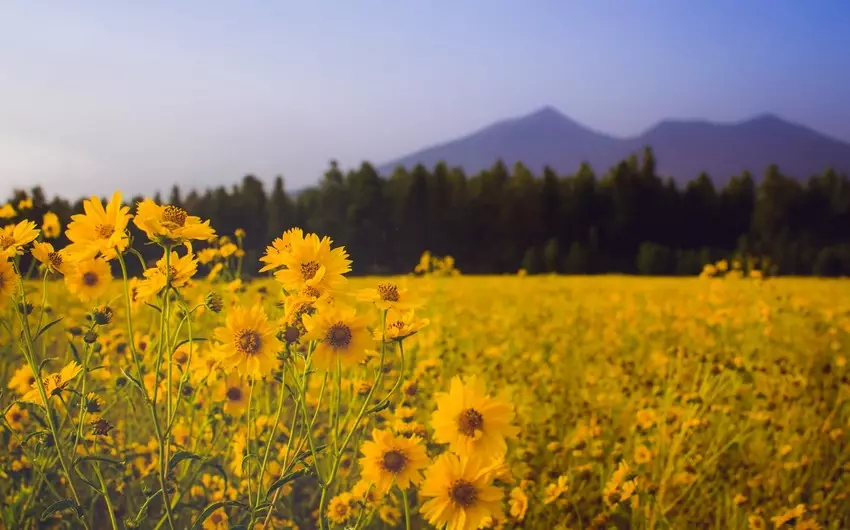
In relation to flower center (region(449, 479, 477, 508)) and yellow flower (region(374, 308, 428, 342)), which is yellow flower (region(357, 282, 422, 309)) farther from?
flower center (region(449, 479, 477, 508))

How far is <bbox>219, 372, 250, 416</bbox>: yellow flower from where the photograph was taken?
1714mm

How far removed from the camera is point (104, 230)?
3.66 feet

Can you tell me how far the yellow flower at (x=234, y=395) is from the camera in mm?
1714

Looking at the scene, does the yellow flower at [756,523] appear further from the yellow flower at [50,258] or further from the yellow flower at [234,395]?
the yellow flower at [50,258]

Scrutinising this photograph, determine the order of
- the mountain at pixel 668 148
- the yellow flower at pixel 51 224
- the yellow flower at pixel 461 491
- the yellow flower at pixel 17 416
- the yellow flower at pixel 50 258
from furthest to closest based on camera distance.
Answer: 1. the mountain at pixel 668 148
2. the yellow flower at pixel 51 224
3. the yellow flower at pixel 17 416
4. the yellow flower at pixel 50 258
5. the yellow flower at pixel 461 491

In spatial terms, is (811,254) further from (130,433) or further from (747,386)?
(130,433)

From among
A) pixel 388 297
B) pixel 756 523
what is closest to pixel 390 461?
pixel 388 297

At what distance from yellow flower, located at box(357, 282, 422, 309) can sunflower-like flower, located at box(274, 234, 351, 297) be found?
0.17 feet

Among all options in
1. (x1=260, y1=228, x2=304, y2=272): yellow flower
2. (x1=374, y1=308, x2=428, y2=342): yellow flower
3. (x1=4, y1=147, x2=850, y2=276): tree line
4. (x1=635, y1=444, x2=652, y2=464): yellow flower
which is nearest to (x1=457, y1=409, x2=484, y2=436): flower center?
(x1=374, y1=308, x2=428, y2=342): yellow flower

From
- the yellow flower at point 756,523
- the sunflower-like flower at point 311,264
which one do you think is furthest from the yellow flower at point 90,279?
the yellow flower at point 756,523

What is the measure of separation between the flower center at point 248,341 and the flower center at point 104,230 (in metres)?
→ 0.28

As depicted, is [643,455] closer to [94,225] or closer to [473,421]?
[473,421]

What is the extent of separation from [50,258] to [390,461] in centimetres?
80

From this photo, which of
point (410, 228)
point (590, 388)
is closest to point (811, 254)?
point (410, 228)
